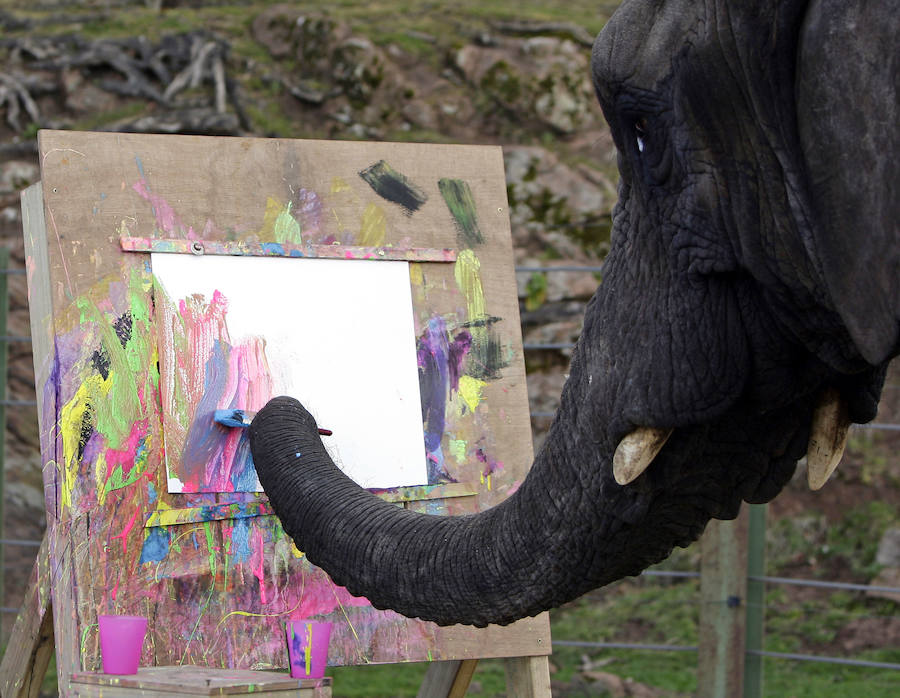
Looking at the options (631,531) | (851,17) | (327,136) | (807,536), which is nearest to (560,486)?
(631,531)

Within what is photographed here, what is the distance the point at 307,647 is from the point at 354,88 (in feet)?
17.1

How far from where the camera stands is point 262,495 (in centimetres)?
243

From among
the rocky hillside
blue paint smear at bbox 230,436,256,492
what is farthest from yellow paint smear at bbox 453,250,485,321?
the rocky hillside

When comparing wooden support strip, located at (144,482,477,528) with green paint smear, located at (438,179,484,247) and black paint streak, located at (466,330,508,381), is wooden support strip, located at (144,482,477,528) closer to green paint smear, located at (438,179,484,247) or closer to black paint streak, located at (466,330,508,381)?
black paint streak, located at (466,330,508,381)

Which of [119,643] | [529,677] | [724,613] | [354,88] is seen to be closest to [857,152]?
[119,643]

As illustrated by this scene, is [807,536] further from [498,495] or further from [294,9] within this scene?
[294,9]

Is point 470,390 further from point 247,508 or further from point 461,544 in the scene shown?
point 461,544

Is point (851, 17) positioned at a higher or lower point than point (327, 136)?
lower

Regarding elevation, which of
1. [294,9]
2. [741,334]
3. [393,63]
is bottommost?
[741,334]

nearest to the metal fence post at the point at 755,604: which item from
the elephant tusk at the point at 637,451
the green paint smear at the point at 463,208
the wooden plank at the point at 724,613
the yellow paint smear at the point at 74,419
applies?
the wooden plank at the point at 724,613

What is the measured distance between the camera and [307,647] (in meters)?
2.12

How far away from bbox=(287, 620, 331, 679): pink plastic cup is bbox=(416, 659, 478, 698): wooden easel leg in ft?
1.69

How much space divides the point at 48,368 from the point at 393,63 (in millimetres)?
4992

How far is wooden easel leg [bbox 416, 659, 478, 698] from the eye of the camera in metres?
2.61
